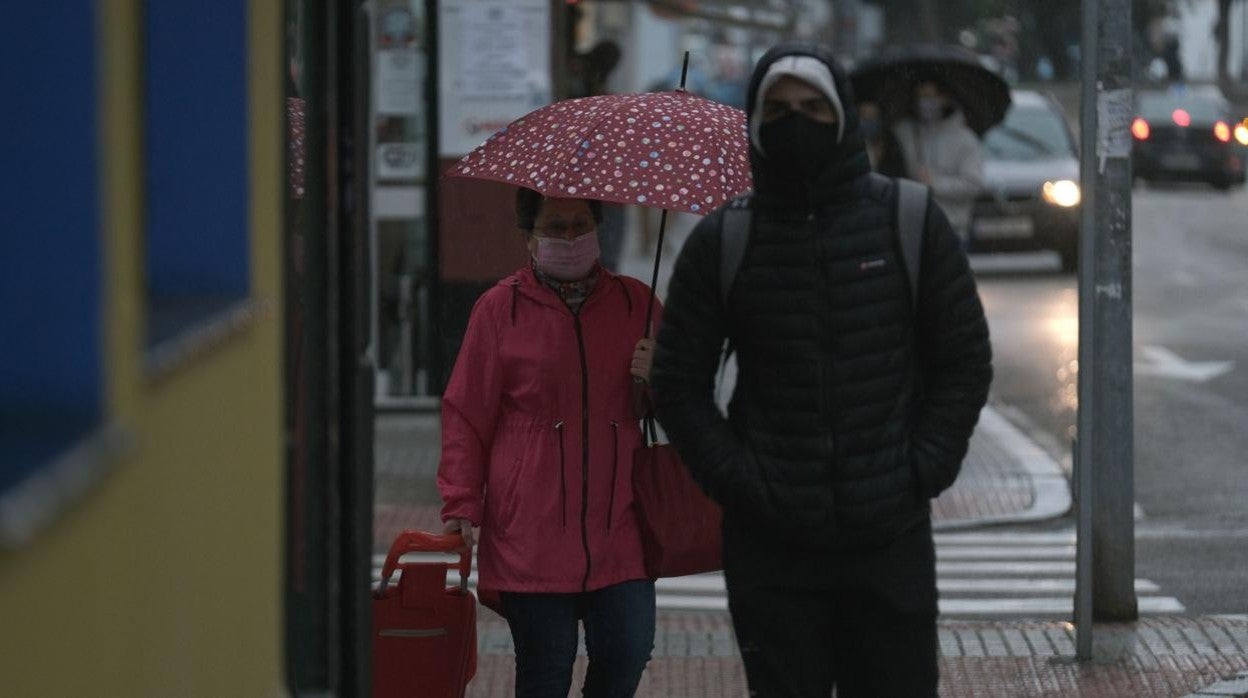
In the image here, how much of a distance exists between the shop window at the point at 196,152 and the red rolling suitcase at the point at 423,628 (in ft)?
4.20

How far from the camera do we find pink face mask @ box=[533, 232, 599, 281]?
16.5ft

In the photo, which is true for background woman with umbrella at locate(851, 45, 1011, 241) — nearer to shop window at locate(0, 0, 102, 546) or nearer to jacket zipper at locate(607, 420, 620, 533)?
jacket zipper at locate(607, 420, 620, 533)

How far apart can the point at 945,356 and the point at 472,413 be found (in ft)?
4.02

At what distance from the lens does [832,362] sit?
4117mm

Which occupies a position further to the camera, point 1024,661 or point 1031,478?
point 1031,478

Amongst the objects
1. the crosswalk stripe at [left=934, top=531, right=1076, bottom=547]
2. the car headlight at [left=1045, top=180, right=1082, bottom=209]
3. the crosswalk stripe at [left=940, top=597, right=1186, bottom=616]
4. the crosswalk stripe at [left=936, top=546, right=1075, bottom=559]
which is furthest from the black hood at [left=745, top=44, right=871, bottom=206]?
the car headlight at [left=1045, top=180, right=1082, bottom=209]

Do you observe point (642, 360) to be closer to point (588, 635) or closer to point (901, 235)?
point (588, 635)

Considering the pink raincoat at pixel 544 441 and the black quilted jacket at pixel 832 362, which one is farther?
the pink raincoat at pixel 544 441

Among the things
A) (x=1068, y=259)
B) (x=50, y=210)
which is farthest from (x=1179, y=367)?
(x=50, y=210)

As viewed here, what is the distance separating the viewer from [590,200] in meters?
5.26

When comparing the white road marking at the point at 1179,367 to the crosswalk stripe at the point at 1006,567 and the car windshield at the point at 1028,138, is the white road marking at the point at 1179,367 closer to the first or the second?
the crosswalk stripe at the point at 1006,567

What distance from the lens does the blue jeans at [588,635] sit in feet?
16.4

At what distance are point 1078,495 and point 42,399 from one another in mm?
4889

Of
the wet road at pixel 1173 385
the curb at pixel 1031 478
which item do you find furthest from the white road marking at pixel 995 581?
the wet road at pixel 1173 385
